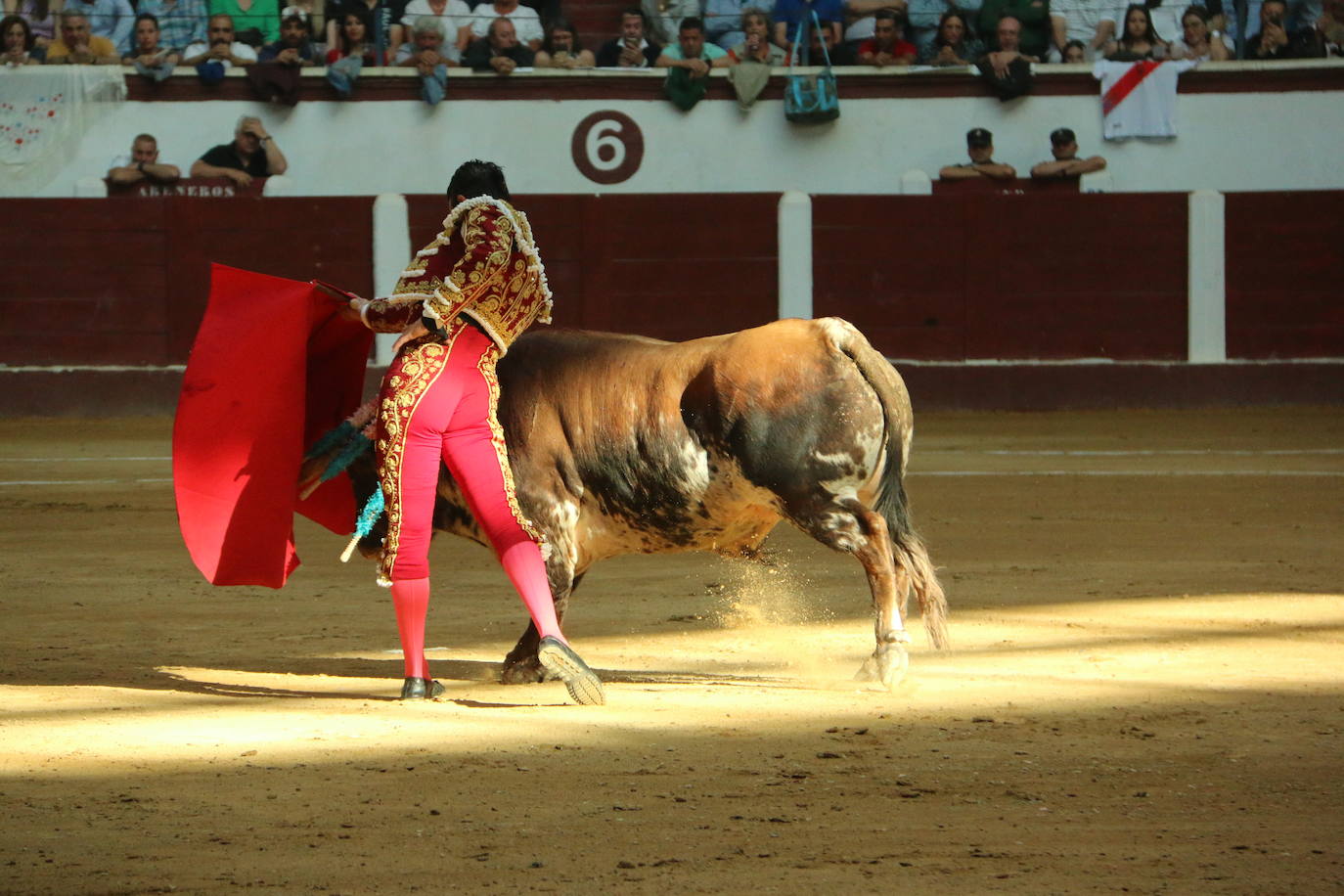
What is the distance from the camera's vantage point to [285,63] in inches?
441

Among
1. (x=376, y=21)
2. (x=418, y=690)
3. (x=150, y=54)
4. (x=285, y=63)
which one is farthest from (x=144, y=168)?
(x=418, y=690)

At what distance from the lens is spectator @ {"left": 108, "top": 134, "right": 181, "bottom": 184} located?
36.7 feet

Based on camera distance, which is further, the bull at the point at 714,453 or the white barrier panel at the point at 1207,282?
the white barrier panel at the point at 1207,282

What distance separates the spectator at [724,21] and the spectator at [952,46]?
45.0 inches

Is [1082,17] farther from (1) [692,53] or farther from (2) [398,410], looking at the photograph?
(2) [398,410]

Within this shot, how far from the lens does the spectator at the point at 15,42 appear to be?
11344 mm

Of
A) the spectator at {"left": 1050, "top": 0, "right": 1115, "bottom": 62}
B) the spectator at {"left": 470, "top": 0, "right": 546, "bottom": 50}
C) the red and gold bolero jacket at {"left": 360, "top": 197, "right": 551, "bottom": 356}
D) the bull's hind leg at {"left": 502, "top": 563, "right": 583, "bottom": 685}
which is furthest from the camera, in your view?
the spectator at {"left": 1050, "top": 0, "right": 1115, "bottom": 62}

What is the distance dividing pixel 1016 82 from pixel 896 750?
8.61 metres

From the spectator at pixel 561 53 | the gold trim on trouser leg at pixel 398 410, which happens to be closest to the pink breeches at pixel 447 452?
the gold trim on trouser leg at pixel 398 410

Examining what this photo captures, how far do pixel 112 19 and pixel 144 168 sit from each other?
112cm

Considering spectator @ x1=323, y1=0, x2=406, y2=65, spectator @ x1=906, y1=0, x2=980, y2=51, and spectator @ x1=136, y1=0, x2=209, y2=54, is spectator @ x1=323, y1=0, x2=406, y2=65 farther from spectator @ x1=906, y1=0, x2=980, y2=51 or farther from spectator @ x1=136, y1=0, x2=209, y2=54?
spectator @ x1=906, y1=0, x2=980, y2=51

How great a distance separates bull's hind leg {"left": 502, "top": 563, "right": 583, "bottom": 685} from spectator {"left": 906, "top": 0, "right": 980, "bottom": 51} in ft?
27.1

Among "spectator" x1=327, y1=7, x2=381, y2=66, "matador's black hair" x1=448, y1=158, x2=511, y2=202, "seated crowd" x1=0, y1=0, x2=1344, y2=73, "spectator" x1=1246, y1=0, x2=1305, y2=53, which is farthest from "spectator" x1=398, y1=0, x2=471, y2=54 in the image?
"matador's black hair" x1=448, y1=158, x2=511, y2=202

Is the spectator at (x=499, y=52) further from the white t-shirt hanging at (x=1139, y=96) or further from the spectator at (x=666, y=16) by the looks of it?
the white t-shirt hanging at (x=1139, y=96)
